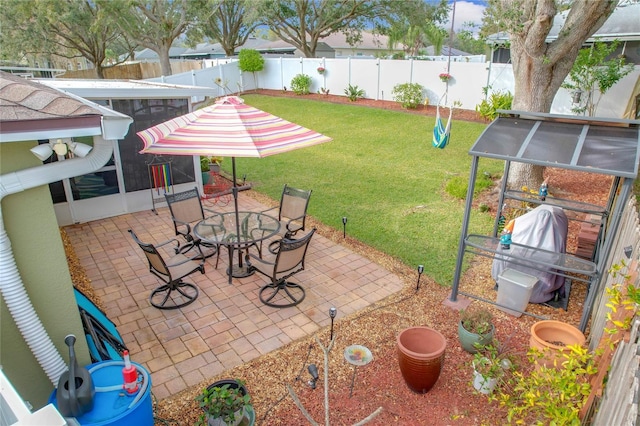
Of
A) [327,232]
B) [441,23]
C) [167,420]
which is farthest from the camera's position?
[441,23]

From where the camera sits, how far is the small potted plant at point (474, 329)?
4258mm

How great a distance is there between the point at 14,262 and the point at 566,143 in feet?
17.7

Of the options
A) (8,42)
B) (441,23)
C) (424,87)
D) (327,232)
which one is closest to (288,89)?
(424,87)

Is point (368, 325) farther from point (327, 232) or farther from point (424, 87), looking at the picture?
point (424, 87)

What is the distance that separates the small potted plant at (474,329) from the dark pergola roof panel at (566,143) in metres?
1.81

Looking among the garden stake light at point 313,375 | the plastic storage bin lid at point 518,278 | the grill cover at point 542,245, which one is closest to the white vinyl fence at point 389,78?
the grill cover at point 542,245

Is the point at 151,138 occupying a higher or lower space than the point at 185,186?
higher

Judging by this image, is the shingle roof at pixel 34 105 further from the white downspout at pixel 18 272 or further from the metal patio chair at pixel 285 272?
the metal patio chair at pixel 285 272

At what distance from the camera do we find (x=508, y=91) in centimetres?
1530

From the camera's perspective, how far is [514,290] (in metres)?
5.03

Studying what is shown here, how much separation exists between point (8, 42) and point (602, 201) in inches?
1521

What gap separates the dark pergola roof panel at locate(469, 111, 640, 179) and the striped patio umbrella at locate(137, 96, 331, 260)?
236 cm

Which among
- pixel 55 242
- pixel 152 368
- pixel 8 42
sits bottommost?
pixel 152 368

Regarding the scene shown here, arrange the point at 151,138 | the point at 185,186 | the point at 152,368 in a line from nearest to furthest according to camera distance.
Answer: the point at 152,368 → the point at 151,138 → the point at 185,186
